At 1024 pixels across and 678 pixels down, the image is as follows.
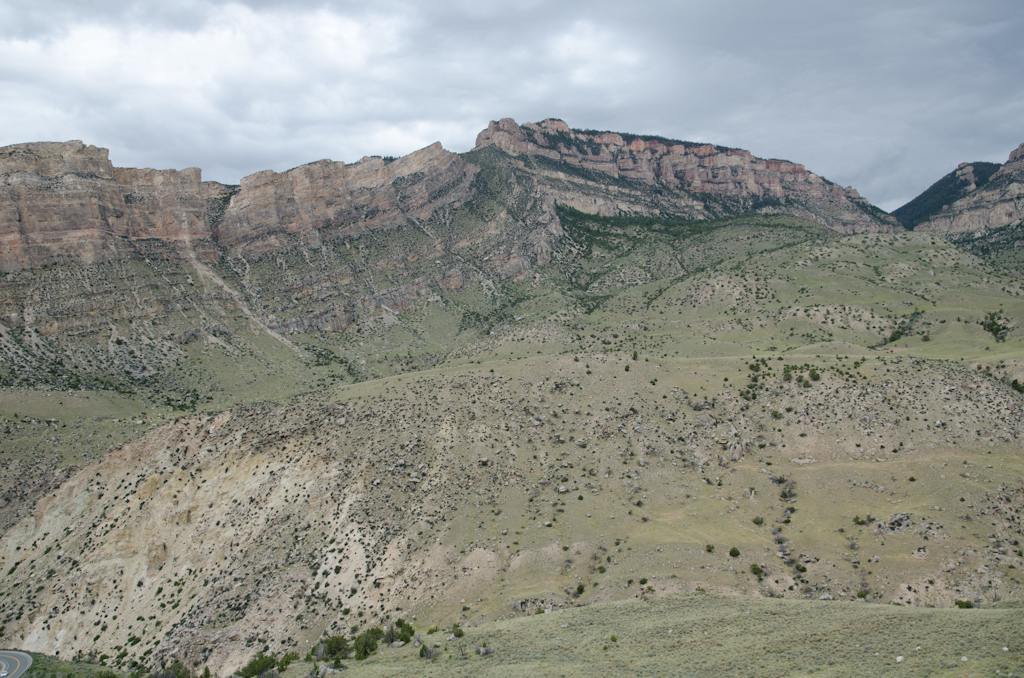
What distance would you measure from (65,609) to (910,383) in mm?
85414

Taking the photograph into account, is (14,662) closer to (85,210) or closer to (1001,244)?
(85,210)

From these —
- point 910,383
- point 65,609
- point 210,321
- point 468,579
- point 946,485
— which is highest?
point 210,321

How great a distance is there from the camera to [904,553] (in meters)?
41.3

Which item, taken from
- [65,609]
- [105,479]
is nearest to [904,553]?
[65,609]

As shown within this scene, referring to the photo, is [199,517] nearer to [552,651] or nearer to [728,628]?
[552,651]

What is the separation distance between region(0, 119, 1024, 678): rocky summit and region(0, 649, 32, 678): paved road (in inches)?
138

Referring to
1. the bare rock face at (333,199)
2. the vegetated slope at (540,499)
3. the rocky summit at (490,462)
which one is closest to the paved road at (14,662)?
the rocky summit at (490,462)

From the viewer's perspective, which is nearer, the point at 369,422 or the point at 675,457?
the point at 675,457

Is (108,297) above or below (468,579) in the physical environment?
A: above

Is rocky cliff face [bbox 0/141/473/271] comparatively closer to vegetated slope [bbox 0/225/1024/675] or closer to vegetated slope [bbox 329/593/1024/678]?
vegetated slope [bbox 0/225/1024/675]

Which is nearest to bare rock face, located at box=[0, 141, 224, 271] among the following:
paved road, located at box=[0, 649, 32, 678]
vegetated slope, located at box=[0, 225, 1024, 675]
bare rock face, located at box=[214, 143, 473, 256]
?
bare rock face, located at box=[214, 143, 473, 256]

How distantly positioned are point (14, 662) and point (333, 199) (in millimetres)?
110784

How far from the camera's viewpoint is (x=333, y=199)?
139250mm

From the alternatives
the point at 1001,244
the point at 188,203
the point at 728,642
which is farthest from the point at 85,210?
the point at 1001,244
